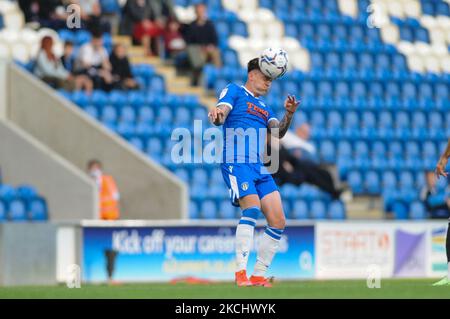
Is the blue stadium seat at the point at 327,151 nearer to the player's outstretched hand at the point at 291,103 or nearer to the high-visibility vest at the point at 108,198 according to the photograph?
the high-visibility vest at the point at 108,198

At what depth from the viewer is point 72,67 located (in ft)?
76.6

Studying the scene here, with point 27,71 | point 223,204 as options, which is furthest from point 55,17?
point 223,204

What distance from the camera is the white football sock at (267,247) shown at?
487 inches

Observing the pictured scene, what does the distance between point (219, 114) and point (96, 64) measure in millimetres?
11721

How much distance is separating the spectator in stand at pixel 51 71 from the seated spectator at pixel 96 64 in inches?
10.1

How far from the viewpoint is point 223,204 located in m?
21.6

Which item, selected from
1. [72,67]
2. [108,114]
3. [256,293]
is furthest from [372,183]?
[256,293]

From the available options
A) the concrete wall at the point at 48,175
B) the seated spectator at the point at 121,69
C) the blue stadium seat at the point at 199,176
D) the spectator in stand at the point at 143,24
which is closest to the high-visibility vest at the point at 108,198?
the concrete wall at the point at 48,175

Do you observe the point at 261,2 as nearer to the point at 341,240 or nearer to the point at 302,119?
the point at 302,119

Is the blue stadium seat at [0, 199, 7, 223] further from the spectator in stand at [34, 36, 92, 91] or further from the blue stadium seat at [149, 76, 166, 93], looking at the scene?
the blue stadium seat at [149, 76, 166, 93]

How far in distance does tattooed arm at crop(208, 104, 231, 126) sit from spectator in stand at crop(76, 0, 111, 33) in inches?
497

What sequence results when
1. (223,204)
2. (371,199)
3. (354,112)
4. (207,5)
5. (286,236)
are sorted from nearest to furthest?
(286,236), (223,204), (371,199), (354,112), (207,5)

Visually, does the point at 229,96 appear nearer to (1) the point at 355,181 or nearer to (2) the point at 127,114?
(2) the point at 127,114

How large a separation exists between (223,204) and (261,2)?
782 centimetres
